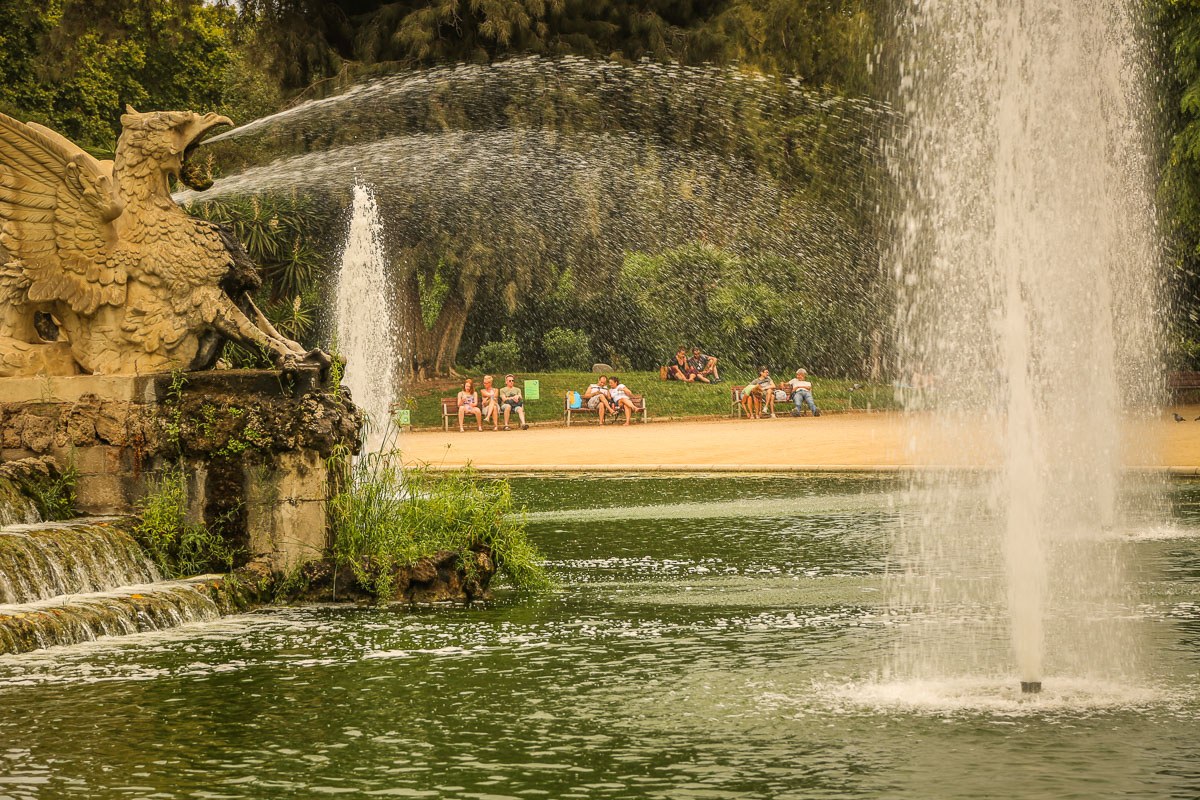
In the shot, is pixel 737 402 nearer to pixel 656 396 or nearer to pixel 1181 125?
pixel 656 396

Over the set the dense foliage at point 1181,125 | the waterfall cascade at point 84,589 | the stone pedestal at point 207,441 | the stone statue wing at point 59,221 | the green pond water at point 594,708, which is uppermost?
the dense foliage at point 1181,125

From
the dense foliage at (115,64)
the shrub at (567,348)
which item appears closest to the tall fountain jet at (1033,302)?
the dense foliage at (115,64)

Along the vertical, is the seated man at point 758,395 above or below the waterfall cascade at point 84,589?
above

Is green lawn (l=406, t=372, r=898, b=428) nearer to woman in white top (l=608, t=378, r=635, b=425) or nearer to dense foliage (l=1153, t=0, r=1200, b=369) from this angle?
woman in white top (l=608, t=378, r=635, b=425)

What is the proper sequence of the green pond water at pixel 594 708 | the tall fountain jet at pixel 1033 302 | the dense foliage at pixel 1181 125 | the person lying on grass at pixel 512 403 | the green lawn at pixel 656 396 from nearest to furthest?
the green pond water at pixel 594 708
the tall fountain jet at pixel 1033 302
the dense foliage at pixel 1181 125
the person lying on grass at pixel 512 403
the green lawn at pixel 656 396

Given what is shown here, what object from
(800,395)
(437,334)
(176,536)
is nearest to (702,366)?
(437,334)

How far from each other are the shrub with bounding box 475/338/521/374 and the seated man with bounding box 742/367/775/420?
13295mm

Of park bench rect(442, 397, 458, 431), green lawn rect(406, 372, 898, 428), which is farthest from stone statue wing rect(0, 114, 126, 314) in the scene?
green lawn rect(406, 372, 898, 428)

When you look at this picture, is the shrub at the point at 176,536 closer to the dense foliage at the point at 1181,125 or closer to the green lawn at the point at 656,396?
the dense foliage at the point at 1181,125

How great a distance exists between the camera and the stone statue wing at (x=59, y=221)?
10078 millimetres

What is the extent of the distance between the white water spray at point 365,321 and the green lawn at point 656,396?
151 inches

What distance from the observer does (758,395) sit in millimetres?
34250

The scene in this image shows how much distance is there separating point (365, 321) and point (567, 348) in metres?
18.8

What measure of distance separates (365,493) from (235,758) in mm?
4271
